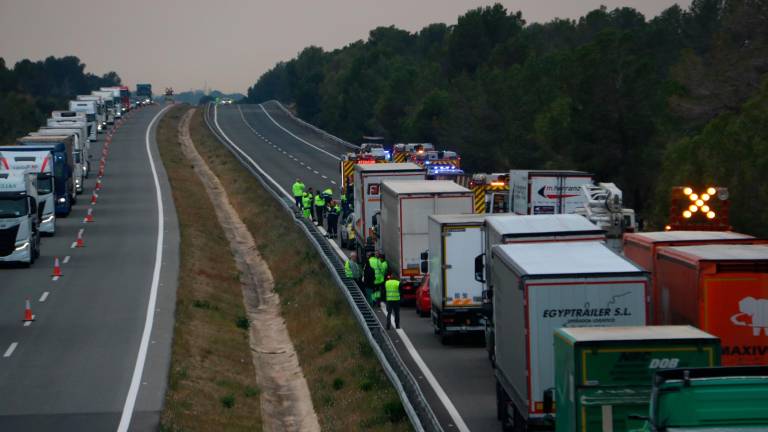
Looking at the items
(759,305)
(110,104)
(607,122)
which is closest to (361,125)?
(110,104)

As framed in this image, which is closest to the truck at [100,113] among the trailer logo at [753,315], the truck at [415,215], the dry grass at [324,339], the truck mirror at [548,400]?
the dry grass at [324,339]

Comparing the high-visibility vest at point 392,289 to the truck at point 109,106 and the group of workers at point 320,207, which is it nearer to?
the group of workers at point 320,207

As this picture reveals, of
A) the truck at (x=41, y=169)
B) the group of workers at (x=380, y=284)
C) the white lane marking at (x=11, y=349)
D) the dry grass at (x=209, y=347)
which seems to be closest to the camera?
the dry grass at (x=209, y=347)

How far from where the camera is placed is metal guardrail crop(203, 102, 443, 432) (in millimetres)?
19234

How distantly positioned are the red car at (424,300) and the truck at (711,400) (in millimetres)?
21507

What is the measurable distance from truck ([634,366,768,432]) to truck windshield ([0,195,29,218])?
3470 centimetres

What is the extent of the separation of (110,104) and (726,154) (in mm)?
105683

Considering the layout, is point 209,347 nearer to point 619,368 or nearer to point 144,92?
point 619,368

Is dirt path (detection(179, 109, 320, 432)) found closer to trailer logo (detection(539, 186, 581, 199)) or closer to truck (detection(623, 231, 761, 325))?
truck (detection(623, 231, 761, 325))

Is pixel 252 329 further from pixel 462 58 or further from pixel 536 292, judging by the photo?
pixel 462 58

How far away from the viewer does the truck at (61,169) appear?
56.7 meters

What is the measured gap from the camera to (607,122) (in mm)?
59000

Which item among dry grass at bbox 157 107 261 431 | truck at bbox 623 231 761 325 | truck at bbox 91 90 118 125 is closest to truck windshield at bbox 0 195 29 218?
dry grass at bbox 157 107 261 431

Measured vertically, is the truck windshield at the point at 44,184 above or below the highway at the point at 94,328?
above
